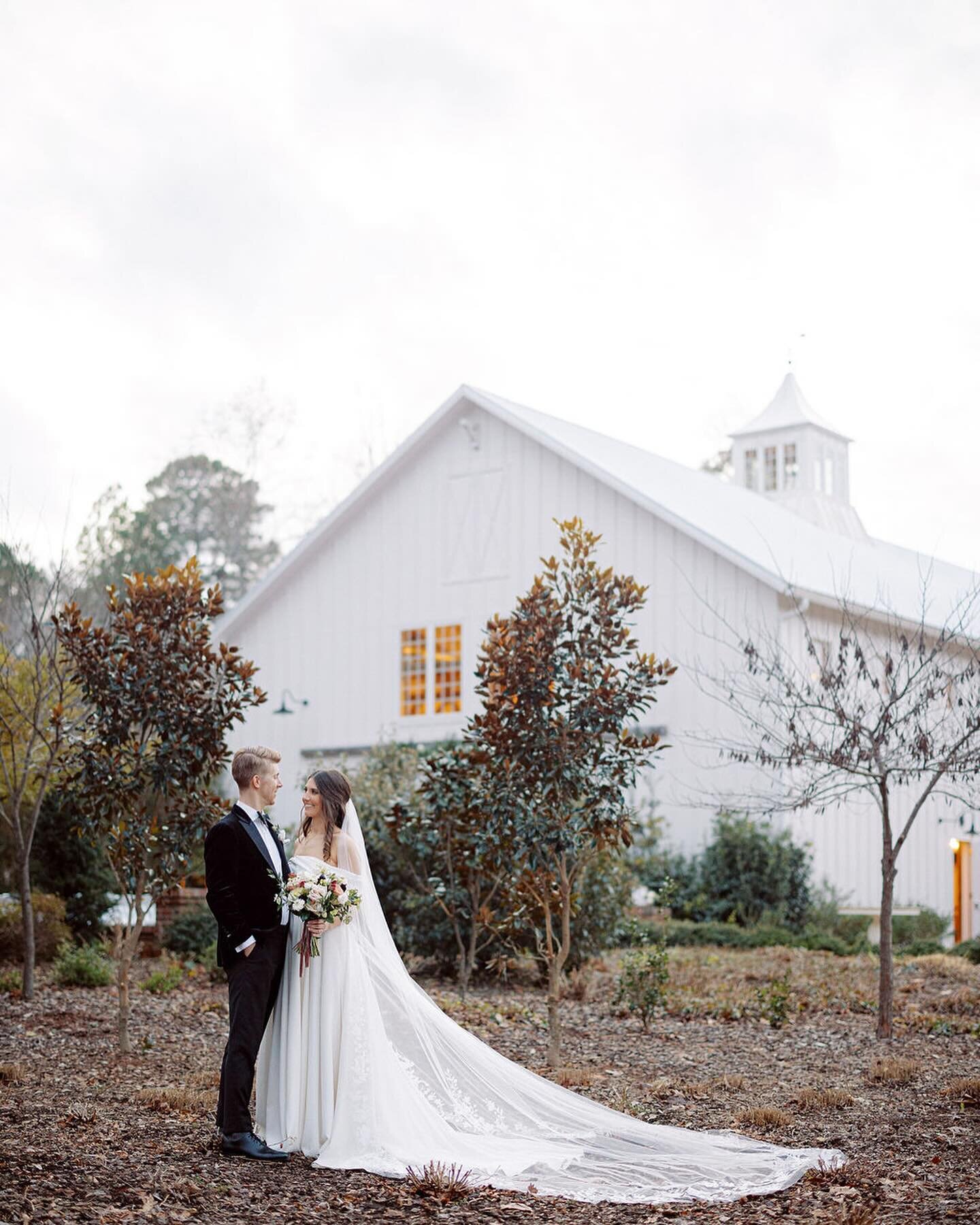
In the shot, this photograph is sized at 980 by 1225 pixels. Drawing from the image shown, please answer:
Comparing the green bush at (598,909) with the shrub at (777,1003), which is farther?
the green bush at (598,909)

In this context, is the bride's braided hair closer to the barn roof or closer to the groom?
the groom

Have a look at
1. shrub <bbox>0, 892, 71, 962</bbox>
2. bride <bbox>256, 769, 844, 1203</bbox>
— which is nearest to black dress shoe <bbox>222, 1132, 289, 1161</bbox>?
bride <bbox>256, 769, 844, 1203</bbox>

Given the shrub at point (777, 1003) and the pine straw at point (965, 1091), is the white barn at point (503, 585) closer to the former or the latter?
the shrub at point (777, 1003)

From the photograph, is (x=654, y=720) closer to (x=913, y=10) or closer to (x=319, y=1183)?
(x=913, y=10)

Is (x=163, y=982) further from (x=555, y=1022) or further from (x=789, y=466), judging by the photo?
(x=789, y=466)

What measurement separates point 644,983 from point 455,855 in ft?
8.34

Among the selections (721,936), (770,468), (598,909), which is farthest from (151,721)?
(770,468)

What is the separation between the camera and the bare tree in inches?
482

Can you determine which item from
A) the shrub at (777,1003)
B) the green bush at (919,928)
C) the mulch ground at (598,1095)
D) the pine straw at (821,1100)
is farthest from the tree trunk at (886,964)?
the green bush at (919,928)

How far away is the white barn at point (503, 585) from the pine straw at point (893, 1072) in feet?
34.1

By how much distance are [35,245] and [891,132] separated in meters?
12.4

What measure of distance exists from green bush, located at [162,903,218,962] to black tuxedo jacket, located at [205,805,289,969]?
9.23 meters

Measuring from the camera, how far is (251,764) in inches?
276

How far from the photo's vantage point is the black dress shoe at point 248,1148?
663cm
